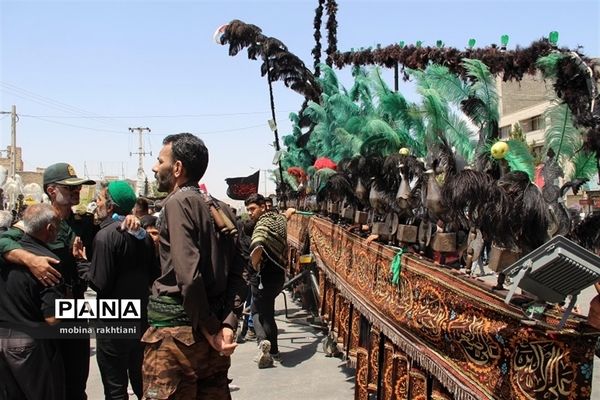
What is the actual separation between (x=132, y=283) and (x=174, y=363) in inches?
57.8

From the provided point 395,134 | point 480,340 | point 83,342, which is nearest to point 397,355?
point 480,340

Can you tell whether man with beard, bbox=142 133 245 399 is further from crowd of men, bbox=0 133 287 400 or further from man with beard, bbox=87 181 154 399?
man with beard, bbox=87 181 154 399

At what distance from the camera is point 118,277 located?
4.00 metres

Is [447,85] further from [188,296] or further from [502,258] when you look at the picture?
[188,296]

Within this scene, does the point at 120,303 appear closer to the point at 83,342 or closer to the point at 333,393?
the point at 83,342

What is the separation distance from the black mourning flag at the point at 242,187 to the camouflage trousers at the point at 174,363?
6.83 meters

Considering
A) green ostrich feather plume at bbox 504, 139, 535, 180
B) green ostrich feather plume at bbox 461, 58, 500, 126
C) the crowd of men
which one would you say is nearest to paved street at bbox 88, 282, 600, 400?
the crowd of men

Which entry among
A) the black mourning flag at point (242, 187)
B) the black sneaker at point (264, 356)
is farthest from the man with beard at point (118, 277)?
the black mourning flag at point (242, 187)

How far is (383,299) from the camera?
14.2 feet

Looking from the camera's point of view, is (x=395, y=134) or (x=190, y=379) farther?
(x=395, y=134)

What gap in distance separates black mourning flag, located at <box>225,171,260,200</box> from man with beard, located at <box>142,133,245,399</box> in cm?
669

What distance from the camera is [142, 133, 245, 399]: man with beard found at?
2.63m

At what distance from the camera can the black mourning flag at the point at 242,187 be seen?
9664mm

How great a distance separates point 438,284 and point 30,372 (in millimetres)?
2469
